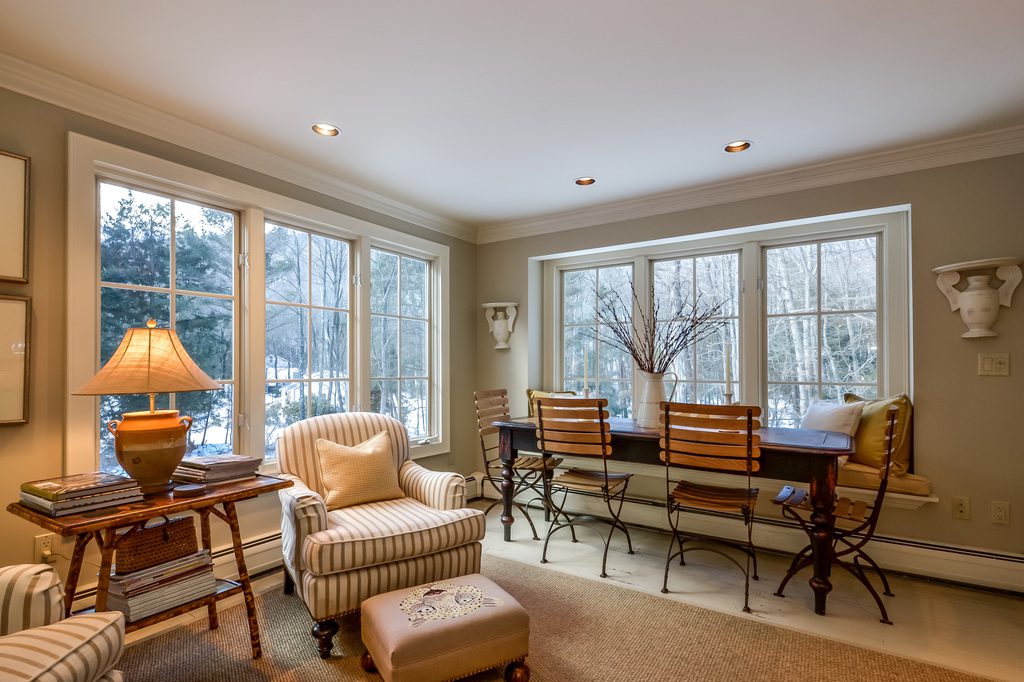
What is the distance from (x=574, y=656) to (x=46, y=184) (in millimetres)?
3000

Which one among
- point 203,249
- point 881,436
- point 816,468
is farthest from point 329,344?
point 881,436

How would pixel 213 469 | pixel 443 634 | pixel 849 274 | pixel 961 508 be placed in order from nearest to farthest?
pixel 443 634
pixel 213 469
pixel 961 508
pixel 849 274

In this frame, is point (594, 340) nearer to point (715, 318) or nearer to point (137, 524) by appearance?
point (715, 318)

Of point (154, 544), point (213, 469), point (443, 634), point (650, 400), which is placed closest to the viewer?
point (443, 634)

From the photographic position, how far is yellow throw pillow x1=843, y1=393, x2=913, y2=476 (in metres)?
2.98

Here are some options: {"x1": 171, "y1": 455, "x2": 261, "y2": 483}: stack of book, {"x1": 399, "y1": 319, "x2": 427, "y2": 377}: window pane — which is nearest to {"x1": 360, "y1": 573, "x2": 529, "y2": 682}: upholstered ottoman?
{"x1": 171, "y1": 455, "x2": 261, "y2": 483}: stack of book

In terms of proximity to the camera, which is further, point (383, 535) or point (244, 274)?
point (244, 274)

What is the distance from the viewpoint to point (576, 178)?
3.55 m

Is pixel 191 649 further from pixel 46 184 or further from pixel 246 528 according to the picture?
pixel 46 184

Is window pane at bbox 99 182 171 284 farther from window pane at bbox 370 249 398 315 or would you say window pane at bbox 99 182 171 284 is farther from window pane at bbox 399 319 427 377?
window pane at bbox 399 319 427 377

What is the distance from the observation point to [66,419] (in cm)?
231

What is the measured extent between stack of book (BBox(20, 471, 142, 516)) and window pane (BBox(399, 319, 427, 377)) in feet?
7.70

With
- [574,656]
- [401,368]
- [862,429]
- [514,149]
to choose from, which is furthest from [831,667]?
[401,368]

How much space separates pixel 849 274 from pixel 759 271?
0.54m
